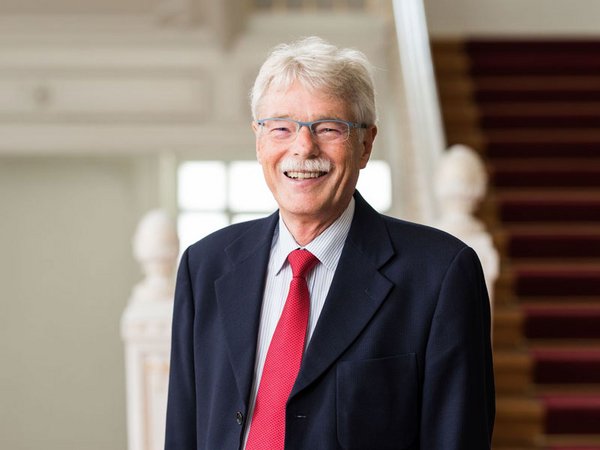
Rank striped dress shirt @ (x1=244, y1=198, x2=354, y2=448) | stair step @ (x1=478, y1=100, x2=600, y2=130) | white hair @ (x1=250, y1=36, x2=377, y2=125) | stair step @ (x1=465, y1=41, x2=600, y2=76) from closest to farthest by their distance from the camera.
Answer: white hair @ (x1=250, y1=36, x2=377, y2=125) → striped dress shirt @ (x1=244, y1=198, x2=354, y2=448) → stair step @ (x1=478, y1=100, x2=600, y2=130) → stair step @ (x1=465, y1=41, x2=600, y2=76)

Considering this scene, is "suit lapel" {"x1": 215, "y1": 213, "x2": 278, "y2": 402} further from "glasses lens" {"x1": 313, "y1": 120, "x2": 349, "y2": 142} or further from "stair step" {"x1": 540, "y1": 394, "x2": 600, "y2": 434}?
"stair step" {"x1": 540, "y1": 394, "x2": 600, "y2": 434}

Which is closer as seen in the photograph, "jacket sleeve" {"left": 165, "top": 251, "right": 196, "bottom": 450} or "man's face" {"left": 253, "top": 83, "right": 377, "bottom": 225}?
"man's face" {"left": 253, "top": 83, "right": 377, "bottom": 225}

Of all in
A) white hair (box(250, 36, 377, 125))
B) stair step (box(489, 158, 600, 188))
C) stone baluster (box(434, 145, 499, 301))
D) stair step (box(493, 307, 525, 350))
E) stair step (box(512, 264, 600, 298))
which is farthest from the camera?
stair step (box(489, 158, 600, 188))

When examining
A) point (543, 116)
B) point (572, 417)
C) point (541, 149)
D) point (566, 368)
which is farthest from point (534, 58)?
point (572, 417)

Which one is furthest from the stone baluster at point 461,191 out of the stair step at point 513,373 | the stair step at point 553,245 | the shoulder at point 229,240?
the shoulder at point 229,240

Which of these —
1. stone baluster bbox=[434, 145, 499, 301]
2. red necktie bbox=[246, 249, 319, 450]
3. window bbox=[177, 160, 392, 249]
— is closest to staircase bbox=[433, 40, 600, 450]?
stone baluster bbox=[434, 145, 499, 301]

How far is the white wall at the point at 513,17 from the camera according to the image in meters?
9.59

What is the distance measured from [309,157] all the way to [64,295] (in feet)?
25.6

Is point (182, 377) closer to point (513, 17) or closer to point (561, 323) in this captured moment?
point (561, 323)

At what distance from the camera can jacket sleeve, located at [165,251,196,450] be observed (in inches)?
75.7

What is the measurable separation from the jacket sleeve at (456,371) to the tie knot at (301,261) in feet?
0.75

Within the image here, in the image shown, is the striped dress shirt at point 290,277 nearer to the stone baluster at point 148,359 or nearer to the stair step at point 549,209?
the stone baluster at point 148,359

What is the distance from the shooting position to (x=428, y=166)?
5551mm

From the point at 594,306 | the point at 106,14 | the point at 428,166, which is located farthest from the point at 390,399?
the point at 106,14
